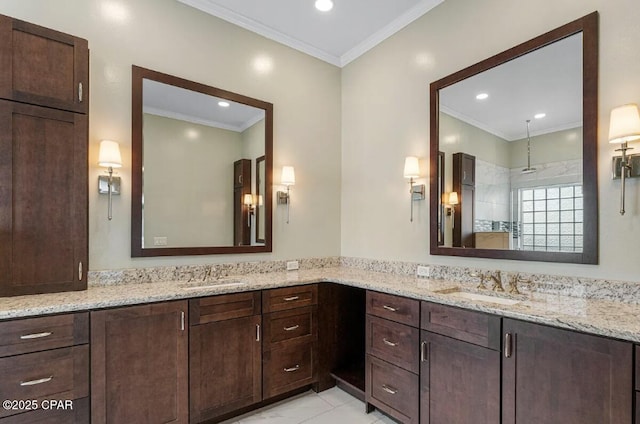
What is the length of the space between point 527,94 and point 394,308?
5.51 feet

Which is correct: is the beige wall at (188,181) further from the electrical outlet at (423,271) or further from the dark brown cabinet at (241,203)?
the electrical outlet at (423,271)

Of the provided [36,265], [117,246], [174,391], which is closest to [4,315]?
A: [36,265]

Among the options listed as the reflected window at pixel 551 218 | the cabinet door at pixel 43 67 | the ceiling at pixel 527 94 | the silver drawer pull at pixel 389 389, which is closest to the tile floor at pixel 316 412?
the silver drawer pull at pixel 389 389

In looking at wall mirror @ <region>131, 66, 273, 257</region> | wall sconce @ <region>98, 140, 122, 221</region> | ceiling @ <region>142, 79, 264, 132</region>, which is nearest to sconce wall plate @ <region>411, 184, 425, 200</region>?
wall mirror @ <region>131, 66, 273, 257</region>

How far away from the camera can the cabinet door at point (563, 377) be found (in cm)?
134

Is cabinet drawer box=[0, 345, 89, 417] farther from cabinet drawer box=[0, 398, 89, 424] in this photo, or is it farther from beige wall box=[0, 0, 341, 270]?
beige wall box=[0, 0, 341, 270]

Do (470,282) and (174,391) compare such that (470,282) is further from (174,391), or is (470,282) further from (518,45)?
(174,391)

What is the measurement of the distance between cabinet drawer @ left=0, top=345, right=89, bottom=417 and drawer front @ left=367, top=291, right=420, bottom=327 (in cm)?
176

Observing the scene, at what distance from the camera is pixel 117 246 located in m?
2.38

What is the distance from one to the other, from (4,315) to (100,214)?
88 cm

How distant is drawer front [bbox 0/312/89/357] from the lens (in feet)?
5.27

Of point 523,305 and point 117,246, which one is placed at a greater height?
point 117,246

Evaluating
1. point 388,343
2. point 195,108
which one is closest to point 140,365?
point 388,343

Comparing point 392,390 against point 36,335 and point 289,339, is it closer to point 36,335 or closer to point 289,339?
point 289,339
